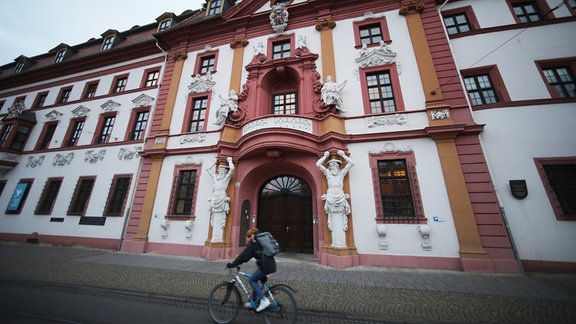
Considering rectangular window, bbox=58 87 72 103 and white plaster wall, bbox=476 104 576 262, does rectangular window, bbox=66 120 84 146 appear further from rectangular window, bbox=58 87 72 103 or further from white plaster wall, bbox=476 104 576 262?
white plaster wall, bbox=476 104 576 262

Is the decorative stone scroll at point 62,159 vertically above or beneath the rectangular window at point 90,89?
beneath

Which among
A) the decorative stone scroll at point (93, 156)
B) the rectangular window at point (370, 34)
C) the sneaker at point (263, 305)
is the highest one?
the rectangular window at point (370, 34)

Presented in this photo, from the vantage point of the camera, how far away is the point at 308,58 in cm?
1044

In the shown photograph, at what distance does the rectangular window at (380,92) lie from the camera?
9.19 meters

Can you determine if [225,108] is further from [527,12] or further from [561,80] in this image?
[527,12]

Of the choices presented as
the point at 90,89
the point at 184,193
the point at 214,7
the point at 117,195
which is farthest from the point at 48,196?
the point at 214,7

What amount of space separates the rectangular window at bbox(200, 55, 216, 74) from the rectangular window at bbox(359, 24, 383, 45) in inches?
336

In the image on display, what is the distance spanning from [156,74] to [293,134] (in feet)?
37.7

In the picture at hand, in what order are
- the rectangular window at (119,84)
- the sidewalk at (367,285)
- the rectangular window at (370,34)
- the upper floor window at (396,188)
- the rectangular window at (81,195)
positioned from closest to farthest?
the sidewalk at (367,285) → the upper floor window at (396,188) → the rectangular window at (370,34) → the rectangular window at (81,195) → the rectangular window at (119,84)

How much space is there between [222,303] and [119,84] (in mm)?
17228

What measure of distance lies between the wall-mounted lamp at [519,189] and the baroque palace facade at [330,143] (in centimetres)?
4

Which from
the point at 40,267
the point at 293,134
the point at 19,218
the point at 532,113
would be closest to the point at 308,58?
the point at 293,134

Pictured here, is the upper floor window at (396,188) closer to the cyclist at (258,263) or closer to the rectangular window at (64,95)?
the cyclist at (258,263)

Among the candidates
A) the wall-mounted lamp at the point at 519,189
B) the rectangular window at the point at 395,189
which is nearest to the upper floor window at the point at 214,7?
the rectangular window at the point at 395,189
